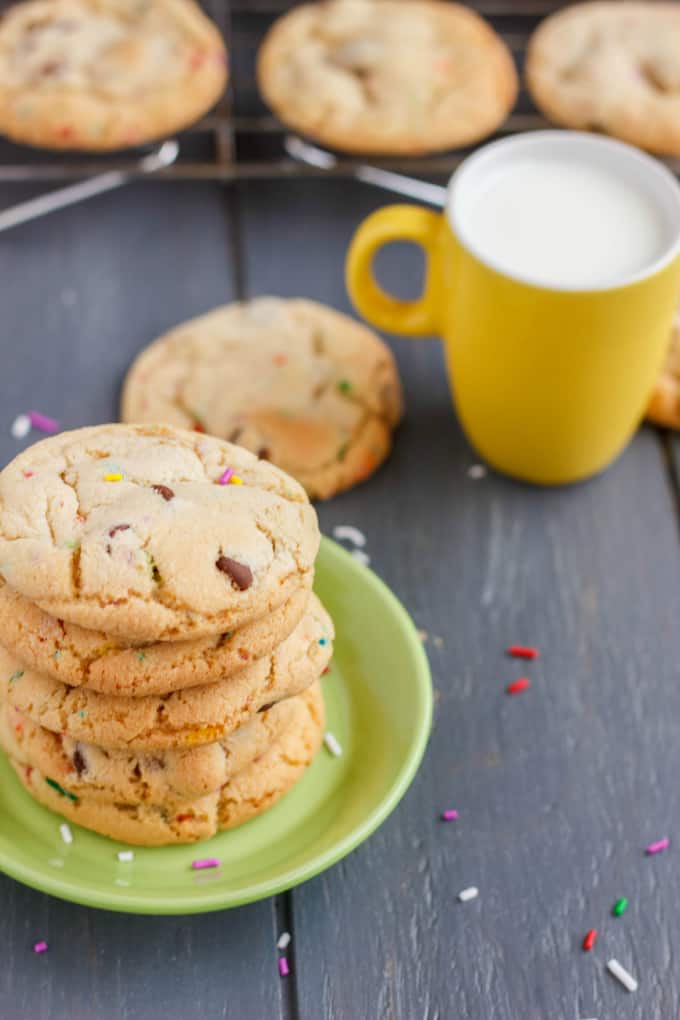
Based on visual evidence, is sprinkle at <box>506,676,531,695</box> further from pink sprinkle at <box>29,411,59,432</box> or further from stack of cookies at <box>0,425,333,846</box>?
pink sprinkle at <box>29,411,59,432</box>

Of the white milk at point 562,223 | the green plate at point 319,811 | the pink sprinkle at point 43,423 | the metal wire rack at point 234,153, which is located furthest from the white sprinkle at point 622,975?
the metal wire rack at point 234,153

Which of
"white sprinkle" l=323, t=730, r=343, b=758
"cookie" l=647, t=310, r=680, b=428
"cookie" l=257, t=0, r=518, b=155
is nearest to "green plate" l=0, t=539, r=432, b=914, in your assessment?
"white sprinkle" l=323, t=730, r=343, b=758

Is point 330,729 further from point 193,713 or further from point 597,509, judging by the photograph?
point 597,509

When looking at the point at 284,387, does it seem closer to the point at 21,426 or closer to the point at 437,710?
the point at 21,426

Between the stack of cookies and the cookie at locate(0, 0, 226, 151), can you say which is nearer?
the stack of cookies

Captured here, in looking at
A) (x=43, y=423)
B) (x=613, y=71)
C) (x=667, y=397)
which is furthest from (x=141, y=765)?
(x=613, y=71)

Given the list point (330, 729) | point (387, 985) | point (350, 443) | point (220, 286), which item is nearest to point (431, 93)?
point (220, 286)
